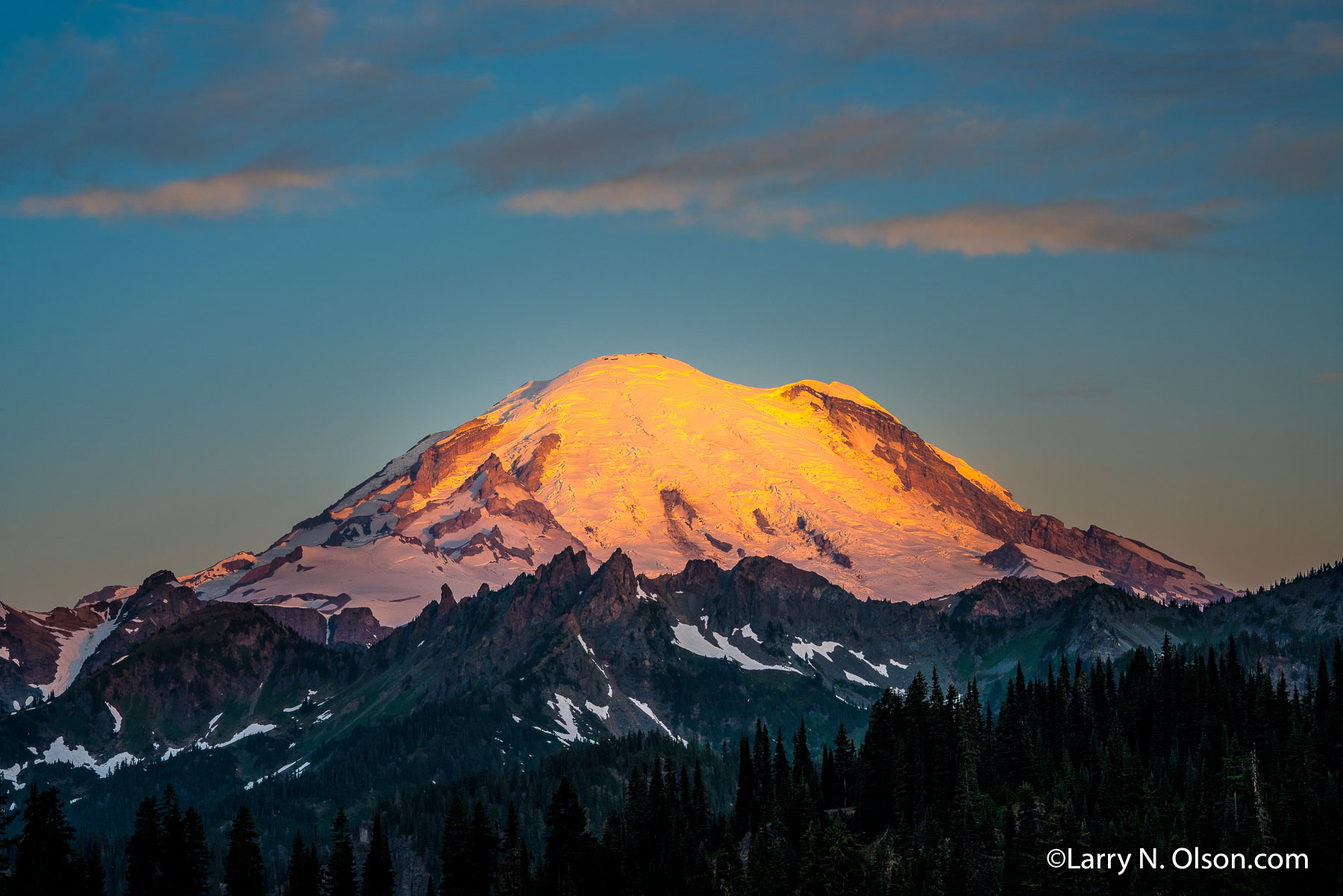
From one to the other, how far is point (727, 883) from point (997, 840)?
25.1m

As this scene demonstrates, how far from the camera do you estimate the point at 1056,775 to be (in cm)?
19762

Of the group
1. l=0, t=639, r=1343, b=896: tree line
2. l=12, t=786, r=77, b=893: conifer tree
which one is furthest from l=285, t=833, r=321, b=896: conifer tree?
l=12, t=786, r=77, b=893: conifer tree

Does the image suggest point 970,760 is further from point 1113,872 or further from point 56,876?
point 56,876

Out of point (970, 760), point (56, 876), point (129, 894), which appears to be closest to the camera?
point (56, 876)

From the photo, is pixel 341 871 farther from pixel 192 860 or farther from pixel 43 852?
pixel 43 852

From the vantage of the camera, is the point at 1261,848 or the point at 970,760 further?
the point at 970,760

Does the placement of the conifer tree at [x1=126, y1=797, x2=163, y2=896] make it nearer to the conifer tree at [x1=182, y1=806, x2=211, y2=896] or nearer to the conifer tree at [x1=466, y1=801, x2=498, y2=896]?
the conifer tree at [x1=182, y1=806, x2=211, y2=896]

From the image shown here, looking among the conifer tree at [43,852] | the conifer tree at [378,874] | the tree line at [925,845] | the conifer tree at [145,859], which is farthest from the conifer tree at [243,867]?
the conifer tree at [43,852]

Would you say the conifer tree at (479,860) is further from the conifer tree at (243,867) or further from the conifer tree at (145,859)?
the conifer tree at (145,859)

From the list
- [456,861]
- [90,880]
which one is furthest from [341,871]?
[90,880]

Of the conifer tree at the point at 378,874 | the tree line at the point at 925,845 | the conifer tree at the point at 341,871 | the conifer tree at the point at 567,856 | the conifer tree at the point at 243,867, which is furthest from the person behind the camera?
the conifer tree at the point at 567,856

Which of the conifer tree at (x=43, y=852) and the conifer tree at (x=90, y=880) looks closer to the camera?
the conifer tree at (x=43, y=852)

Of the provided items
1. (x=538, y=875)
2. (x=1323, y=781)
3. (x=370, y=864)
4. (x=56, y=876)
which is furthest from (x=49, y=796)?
(x=1323, y=781)

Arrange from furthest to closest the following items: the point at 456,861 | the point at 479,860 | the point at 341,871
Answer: the point at 479,860, the point at 456,861, the point at 341,871
